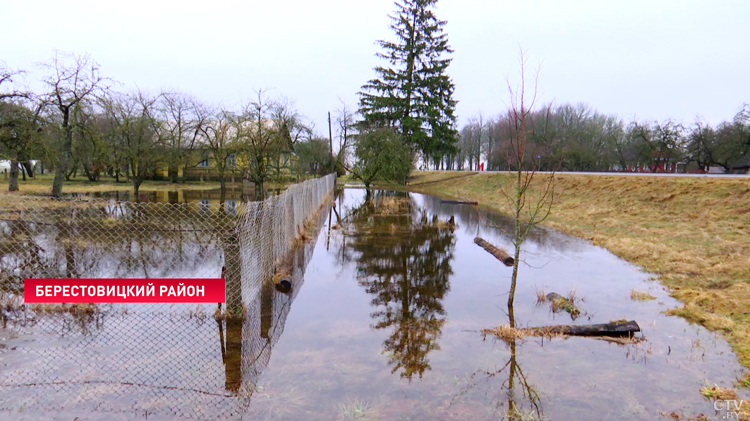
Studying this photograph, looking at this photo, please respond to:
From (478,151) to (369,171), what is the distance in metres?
50.3

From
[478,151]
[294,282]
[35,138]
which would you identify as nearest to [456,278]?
[294,282]

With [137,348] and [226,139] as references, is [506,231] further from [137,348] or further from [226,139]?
[226,139]

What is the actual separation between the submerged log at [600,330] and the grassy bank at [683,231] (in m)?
1.08

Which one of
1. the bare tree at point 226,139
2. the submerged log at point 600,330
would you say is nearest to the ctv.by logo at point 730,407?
the submerged log at point 600,330

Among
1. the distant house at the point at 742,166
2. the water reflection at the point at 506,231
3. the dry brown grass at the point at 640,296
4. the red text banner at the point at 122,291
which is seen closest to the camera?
the red text banner at the point at 122,291

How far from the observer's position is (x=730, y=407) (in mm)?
3805

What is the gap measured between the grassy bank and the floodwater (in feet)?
1.78

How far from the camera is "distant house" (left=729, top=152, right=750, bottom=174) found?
41.8m

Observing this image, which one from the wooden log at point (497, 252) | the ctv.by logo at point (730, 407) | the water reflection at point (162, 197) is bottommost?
the ctv.by logo at point (730, 407)

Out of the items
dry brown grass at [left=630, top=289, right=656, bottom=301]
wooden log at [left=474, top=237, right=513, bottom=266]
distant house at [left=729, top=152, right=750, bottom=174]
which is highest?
distant house at [left=729, top=152, right=750, bottom=174]

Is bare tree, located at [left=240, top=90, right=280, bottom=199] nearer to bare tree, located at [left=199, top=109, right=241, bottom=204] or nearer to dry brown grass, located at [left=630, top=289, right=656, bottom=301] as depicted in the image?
bare tree, located at [left=199, top=109, right=241, bottom=204]

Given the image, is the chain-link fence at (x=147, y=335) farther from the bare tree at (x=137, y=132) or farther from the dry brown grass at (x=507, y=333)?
the bare tree at (x=137, y=132)

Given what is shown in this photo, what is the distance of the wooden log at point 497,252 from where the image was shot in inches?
388

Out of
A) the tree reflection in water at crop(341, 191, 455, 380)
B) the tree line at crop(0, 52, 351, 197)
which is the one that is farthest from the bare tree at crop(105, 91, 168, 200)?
the tree reflection in water at crop(341, 191, 455, 380)
